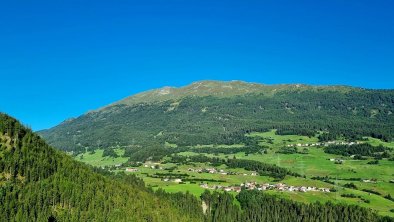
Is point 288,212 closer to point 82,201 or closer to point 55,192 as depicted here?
point 82,201

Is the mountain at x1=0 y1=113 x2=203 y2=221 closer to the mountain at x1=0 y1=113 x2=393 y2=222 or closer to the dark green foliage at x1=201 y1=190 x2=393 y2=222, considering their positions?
the mountain at x1=0 y1=113 x2=393 y2=222

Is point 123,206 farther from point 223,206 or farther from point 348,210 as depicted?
point 348,210

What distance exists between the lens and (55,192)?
153 m

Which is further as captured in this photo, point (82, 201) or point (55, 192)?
point (82, 201)

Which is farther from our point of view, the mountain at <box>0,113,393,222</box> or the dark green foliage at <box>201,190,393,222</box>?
the dark green foliage at <box>201,190,393,222</box>

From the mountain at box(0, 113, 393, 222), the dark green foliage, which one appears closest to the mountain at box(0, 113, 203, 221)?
the mountain at box(0, 113, 393, 222)

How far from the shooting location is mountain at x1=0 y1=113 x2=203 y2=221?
5576 inches

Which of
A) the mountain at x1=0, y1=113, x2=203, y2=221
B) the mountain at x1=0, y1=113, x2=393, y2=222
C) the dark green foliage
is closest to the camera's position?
the mountain at x1=0, y1=113, x2=203, y2=221

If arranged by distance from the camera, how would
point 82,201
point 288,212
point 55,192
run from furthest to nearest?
point 288,212 → point 82,201 → point 55,192

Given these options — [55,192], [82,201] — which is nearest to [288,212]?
[82,201]

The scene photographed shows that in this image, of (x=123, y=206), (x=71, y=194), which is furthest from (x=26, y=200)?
(x=123, y=206)

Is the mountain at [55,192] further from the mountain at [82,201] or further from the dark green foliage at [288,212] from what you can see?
the dark green foliage at [288,212]

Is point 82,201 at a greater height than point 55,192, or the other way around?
point 55,192

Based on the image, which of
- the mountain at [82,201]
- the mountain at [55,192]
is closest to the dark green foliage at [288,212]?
the mountain at [82,201]
